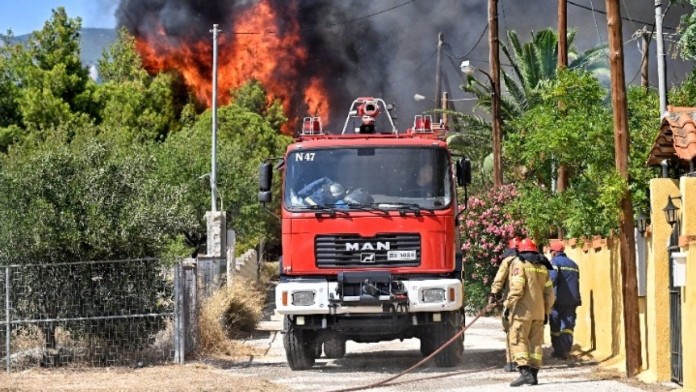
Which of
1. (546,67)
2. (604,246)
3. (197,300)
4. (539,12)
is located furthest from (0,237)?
(539,12)

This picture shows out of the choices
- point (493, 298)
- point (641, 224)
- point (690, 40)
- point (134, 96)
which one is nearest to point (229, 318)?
point (641, 224)

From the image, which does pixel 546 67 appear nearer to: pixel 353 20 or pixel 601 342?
pixel 601 342

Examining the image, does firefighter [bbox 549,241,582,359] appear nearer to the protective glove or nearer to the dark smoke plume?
the protective glove

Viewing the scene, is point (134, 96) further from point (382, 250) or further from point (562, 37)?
point (382, 250)

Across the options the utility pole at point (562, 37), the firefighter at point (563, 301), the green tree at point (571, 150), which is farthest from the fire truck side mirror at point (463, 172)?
the utility pole at point (562, 37)

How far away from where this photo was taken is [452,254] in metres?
17.3

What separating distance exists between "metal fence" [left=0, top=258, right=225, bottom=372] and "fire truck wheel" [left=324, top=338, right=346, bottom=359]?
7.06 feet

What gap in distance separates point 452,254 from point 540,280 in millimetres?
1772

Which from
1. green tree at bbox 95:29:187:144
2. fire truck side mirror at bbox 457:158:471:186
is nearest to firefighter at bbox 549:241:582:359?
fire truck side mirror at bbox 457:158:471:186

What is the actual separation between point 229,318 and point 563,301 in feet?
24.4

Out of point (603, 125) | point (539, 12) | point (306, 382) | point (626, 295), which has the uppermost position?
point (539, 12)

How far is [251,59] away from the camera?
78.0m

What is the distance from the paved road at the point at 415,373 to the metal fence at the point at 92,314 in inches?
54.6

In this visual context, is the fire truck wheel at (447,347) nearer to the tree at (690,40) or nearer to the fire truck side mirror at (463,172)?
the fire truck side mirror at (463,172)
